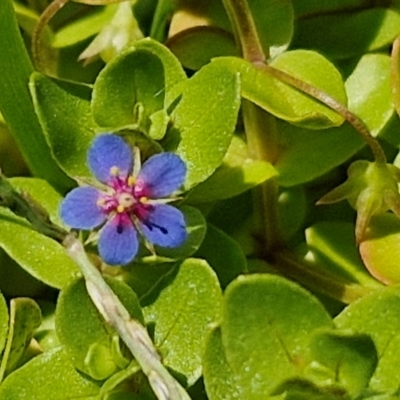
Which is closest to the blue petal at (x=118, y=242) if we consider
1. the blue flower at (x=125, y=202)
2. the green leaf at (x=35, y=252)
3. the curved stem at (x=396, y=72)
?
the blue flower at (x=125, y=202)

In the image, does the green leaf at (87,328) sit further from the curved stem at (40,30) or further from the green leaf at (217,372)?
the curved stem at (40,30)

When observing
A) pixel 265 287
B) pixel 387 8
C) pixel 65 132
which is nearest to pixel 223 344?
pixel 265 287

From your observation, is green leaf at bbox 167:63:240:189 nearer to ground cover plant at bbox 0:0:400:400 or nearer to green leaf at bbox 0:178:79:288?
ground cover plant at bbox 0:0:400:400

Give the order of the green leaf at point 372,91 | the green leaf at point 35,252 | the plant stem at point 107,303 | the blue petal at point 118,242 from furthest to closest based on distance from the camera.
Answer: the green leaf at point 372,91 → the green leaf at point 35,252 → the blue petal at point 118,242 → the plant stem at point 107,303

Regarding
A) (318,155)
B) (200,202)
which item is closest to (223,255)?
(200,202)

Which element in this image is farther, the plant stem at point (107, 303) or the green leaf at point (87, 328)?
the green leaf at point (87, 328)

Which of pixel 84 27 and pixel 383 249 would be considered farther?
pixel 84 27

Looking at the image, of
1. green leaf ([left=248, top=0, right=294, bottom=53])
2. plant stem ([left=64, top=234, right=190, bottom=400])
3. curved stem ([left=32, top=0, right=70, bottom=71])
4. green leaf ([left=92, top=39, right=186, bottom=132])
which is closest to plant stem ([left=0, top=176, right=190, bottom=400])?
plant stem ([left=64, top=234, right=190, bottom=400])

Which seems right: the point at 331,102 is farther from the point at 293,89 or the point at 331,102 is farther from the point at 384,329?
the point at 384,329
